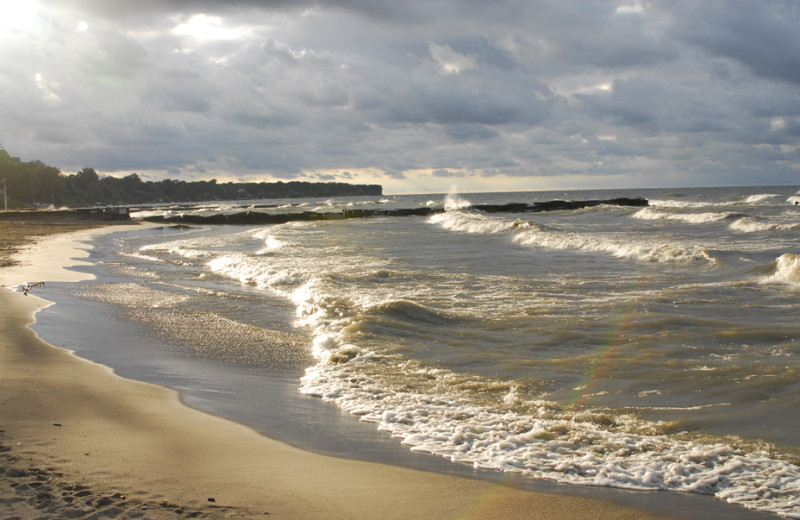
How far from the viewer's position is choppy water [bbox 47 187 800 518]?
178 inches

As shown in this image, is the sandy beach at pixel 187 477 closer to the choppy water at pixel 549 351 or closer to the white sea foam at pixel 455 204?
the choppy water at pixel 549 351

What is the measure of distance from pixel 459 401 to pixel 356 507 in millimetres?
2432

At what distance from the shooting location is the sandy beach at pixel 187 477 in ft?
10.9

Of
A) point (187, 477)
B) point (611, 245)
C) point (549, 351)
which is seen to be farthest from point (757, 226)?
point (187, 477)

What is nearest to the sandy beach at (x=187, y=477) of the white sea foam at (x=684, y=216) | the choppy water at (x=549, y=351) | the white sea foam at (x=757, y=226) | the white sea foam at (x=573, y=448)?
the white sea foam at (x=573, y=448)

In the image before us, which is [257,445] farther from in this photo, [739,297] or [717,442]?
[739,297]

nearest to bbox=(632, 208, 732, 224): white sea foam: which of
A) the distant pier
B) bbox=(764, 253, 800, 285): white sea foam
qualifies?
bbox=(764, 253, 800, 285): white sea foam

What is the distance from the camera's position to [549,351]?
24.9ft

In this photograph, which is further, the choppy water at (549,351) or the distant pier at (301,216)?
the distant pier at (301,216)

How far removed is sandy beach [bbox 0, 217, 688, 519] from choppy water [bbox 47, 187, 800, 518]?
1.96ft

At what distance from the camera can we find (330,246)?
25.5 meters

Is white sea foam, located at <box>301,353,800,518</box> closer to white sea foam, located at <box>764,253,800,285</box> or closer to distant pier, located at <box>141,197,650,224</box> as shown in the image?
white sea foam, located at <box>764,253,800,285</box>

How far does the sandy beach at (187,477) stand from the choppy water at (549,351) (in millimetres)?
597

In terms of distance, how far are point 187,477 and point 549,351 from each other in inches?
197
